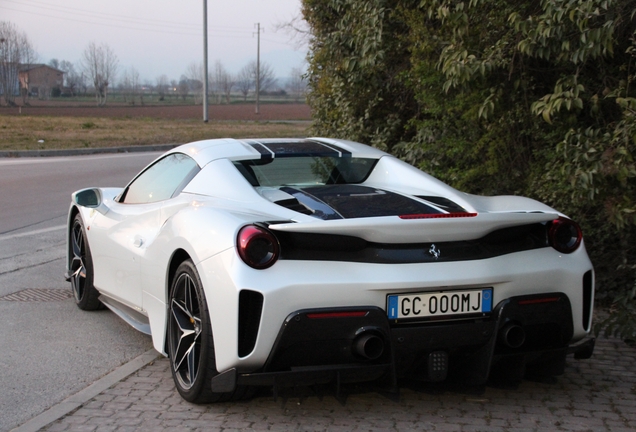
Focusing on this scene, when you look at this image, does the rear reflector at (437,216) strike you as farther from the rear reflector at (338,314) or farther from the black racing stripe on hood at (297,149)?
the black racing stripe on hood at (297,149)

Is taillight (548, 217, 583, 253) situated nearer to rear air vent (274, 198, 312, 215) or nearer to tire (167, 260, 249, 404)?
rear air vent (274, 198, 312, 215)

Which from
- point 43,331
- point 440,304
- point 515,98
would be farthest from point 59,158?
point 440,304

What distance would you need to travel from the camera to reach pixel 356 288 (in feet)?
11.5

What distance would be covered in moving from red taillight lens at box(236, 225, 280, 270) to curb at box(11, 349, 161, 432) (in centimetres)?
131

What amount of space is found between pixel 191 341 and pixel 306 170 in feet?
4.42

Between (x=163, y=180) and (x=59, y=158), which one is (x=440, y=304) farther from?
(x=59, y=158)

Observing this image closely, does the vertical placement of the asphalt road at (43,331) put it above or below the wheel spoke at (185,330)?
below

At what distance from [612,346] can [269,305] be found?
2.83 m

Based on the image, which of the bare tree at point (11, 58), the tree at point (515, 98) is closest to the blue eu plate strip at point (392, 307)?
the tree at point (515, 98)

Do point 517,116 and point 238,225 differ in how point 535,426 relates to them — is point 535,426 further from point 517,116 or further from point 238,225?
point 517,116

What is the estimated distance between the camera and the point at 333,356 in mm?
3547

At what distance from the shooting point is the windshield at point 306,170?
4.64 metres

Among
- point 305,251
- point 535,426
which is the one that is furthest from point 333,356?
point 535,426

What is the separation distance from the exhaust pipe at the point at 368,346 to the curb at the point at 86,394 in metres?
1.54
